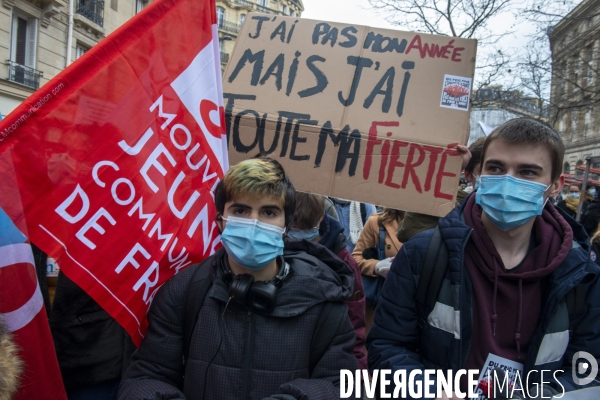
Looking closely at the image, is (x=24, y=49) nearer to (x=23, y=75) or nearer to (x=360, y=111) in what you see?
(x=23, y=75)

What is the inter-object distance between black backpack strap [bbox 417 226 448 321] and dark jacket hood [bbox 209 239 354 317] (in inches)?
11.3

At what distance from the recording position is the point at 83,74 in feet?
5.12

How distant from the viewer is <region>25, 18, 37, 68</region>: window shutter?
15711mm

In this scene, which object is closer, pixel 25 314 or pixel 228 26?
pixel 25 314

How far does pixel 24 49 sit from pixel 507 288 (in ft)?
60.2

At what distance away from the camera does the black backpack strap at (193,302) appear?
5.70 ft

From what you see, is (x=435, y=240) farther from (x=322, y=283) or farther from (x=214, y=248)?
(x=214, y=248)

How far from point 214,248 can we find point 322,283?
594mm

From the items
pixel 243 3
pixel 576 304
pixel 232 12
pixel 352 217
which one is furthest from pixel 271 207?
pixel 243 3

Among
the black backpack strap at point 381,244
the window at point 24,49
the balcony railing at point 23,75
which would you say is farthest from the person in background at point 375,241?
the window at point 24,49

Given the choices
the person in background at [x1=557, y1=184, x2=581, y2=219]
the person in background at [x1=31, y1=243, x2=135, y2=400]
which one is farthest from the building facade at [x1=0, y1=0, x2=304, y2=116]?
the person in background at [x1=31, y1=243, x2=135, y2=400]

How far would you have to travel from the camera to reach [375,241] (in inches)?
142

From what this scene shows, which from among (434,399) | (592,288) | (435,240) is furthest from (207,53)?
(592,288)

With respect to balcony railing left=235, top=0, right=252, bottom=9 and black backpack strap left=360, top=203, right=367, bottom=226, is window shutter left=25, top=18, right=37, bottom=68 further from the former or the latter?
balcony railing left=235, top=0, right=252, bottom=9
